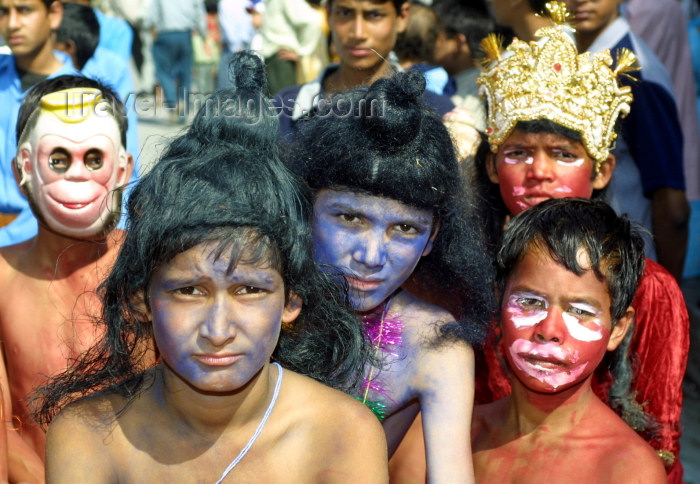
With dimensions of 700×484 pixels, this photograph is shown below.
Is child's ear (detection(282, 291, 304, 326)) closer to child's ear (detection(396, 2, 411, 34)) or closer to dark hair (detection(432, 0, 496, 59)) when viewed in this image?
child's ear (detection(396, 2, 411, 34))

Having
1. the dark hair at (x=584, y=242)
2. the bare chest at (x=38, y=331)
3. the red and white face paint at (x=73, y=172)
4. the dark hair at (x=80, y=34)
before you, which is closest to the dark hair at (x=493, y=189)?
the dark hair at (x=584, y=242)

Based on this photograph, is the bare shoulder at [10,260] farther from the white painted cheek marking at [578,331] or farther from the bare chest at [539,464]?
the white painted cheek marking at [578,331]

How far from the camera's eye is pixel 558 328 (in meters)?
2.35

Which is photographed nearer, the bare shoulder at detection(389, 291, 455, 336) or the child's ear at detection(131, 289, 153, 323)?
the child's ear at detection(131, 289, 153, 323)

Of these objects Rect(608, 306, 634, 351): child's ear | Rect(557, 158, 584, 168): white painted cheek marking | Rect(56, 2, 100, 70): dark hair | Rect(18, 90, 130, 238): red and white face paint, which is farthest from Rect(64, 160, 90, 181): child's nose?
Rect(56, 2, 100, 70): dark hair

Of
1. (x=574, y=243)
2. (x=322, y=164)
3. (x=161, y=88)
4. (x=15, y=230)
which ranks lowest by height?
(x=161, y=88)

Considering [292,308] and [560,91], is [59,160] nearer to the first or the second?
[292,308]

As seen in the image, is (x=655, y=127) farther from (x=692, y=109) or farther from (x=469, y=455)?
(x=469, y=455)

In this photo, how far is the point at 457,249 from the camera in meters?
2.67

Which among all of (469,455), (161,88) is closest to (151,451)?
(469,455)

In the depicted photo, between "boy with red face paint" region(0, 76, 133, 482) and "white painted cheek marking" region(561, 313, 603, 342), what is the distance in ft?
4.42

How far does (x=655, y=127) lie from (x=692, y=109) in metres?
1.32

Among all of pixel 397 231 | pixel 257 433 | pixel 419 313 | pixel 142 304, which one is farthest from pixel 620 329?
pixel 142 304

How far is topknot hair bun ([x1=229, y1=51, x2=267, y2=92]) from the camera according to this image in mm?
2182
